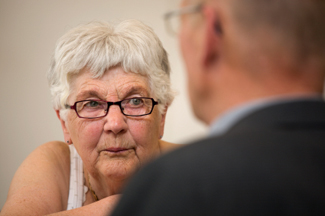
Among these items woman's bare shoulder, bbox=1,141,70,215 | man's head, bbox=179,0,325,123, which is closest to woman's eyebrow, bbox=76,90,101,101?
woman's bare shoulder, bbox=1,141,70,215

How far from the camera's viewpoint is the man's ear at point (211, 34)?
2.20 feet

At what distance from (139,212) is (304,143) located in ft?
0.87

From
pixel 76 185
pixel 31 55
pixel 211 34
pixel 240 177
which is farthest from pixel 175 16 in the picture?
pixel 31 55

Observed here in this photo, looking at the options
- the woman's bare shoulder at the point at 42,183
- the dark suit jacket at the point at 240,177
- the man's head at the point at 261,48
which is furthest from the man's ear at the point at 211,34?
the woman's bare shoulder at the point at 42,183

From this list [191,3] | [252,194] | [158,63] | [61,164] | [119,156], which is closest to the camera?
[252,194]

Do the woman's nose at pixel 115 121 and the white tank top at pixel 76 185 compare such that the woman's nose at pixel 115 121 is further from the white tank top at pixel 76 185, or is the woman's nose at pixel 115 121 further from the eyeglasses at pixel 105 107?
the white tank top at pixel 76 185

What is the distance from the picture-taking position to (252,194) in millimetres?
505

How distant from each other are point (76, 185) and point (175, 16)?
1405 millimetres

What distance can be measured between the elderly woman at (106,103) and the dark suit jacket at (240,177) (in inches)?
42.2

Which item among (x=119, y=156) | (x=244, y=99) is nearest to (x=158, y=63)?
(x=119, y=156)

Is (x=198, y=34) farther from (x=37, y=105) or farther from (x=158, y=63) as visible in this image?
(x=37, y=105)

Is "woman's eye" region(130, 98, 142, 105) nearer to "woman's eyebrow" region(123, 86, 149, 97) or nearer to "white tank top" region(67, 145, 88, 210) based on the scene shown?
"woman's eyebrow" region(123, 86, 149, 97)

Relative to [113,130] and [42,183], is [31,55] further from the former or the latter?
[113,130]

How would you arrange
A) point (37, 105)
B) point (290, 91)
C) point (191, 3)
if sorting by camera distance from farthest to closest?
point (37, 105) < point (191, 3) < point (290, 91)
